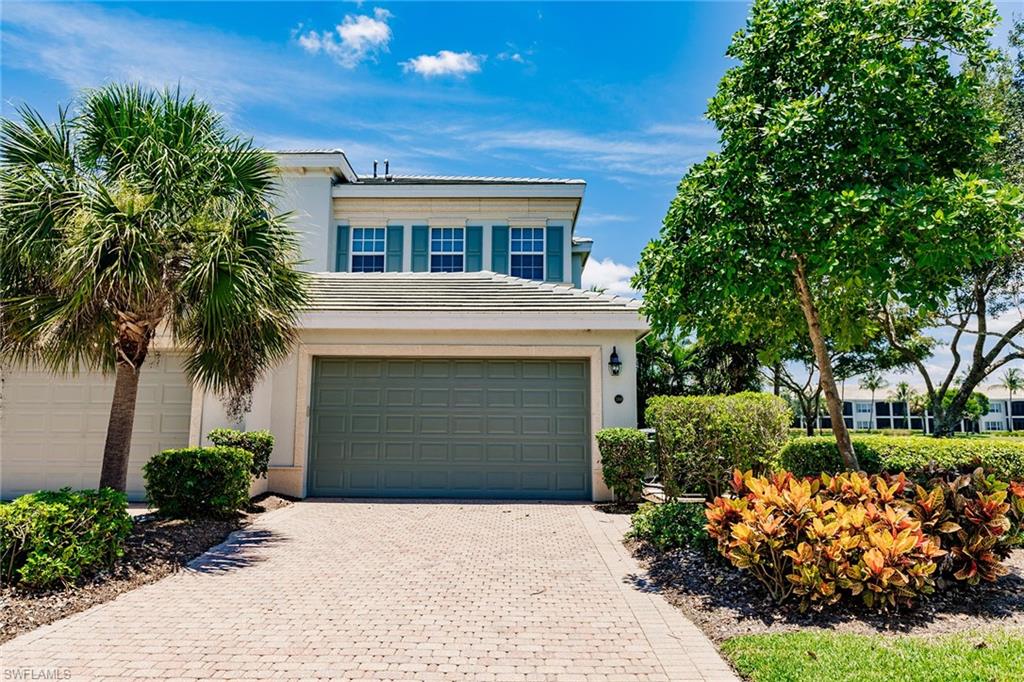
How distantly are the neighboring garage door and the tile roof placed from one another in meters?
3.15

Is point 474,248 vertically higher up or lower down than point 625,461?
higher up

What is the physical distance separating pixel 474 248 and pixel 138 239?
12.6 m

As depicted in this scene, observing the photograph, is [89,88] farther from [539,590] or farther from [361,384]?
[539,590]

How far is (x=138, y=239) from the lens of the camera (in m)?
6.56

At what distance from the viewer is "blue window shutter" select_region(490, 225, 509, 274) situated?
60.9ft

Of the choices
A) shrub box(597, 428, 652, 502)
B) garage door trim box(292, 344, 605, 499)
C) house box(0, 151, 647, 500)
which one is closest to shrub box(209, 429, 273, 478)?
house box(0, 151, 647, 500)

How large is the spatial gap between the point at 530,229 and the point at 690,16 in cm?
956

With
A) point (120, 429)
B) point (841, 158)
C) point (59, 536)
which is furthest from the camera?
point (120, 429)

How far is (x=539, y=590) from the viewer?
583 centimetres

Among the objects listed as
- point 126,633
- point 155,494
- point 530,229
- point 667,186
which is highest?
point 530,229

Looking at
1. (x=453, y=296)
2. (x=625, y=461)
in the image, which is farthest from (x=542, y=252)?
(x=625, y=461)

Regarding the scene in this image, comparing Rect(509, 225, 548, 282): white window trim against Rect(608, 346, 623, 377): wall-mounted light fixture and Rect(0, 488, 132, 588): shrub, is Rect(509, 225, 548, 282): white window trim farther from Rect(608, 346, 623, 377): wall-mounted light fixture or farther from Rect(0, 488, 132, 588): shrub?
Rect(0, 488, 132, 588): shrub

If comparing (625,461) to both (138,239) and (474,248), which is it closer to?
(138,239)

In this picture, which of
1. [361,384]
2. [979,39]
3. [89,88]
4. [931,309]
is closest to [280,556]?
[361,384]
